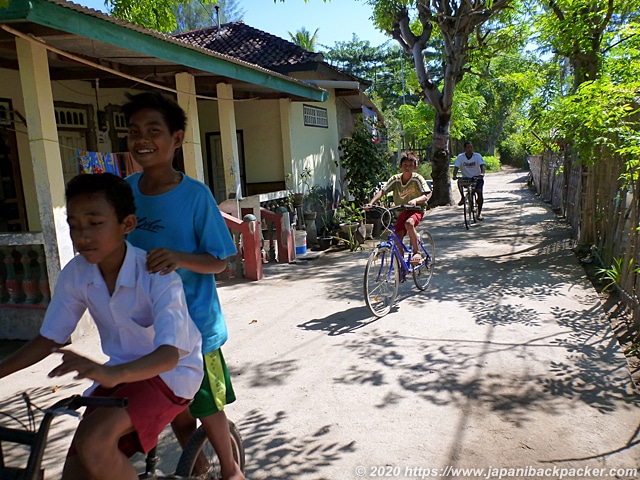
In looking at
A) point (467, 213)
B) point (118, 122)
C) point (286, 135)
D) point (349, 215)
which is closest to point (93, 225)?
point (118, 122)

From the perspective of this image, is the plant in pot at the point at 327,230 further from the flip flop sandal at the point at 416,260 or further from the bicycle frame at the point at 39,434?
the bicycle frame at the point at 39,434

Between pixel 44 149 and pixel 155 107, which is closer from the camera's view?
pixel 155 107

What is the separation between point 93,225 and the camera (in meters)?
1.78

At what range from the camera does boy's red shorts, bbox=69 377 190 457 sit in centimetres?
180

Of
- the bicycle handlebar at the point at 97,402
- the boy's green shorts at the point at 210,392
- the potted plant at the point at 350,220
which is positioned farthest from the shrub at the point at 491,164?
the bicycle handlebar at the point at 97,402

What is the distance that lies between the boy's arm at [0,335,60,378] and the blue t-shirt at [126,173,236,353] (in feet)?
1.61

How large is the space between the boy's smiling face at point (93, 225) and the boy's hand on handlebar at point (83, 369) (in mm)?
371

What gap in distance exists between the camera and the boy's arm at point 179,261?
73.2 inches

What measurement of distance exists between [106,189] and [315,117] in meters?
11.2

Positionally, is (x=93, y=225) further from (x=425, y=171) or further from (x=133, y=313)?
(x=425, y=171)

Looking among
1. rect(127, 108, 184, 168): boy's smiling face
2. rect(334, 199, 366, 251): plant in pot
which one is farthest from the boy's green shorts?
rect(334, 199, 366, 251): plant in pot

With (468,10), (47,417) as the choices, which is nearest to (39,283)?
(47,417)

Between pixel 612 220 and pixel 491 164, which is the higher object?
pixel 491 164

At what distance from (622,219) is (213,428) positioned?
226 inches
